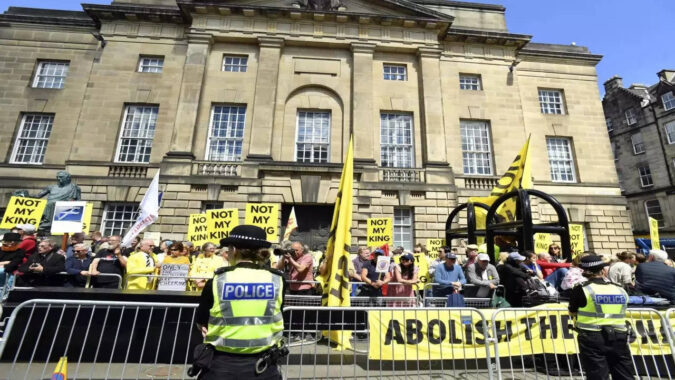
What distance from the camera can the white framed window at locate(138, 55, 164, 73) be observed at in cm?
1734

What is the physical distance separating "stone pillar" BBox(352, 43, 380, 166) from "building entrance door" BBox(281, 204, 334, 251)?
307 cm

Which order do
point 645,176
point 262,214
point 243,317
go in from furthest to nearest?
point 645,176 → point 262,214 → point 243,317

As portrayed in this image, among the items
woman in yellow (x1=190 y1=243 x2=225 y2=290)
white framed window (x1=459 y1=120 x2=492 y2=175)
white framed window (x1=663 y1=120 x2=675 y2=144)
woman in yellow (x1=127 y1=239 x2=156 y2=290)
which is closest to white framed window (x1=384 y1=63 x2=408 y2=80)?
white framed window (x1=459 y1=120 x2=492 y2=175)

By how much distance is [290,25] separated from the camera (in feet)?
58.4

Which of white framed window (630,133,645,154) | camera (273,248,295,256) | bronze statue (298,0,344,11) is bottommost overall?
camera (273,248,295,256)

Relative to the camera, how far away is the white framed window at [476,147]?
17.6 meters

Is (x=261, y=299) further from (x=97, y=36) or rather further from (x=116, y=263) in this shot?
(x=97, y=36)

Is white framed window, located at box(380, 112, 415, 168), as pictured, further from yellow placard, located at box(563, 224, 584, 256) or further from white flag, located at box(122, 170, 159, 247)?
white flag, located at box(122, 170, 159, 247)

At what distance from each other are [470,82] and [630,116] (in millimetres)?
28550

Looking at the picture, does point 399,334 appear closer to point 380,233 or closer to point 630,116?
point 380,233

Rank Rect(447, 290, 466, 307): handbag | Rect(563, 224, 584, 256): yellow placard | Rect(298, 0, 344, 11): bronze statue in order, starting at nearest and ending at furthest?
Rect(447, 290, 466, 307): handbag → Rect(563, 224, 584, 256): yellow placard → Rect(298, 0, 344, 11): bronze statue

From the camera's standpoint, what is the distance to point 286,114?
1692 cm

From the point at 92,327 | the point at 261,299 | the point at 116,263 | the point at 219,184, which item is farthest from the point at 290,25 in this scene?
the point at 261,299

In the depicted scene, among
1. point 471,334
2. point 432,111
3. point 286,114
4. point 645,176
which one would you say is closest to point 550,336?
point 471,334
